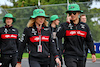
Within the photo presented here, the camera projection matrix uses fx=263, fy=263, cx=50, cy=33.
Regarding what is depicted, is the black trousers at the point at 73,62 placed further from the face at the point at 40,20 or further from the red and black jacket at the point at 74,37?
the face at the point at 40,20

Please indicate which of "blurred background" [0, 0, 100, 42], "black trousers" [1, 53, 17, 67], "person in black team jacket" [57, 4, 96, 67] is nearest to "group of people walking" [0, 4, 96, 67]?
"person in black team jacket" [57, 4, 96, 67]

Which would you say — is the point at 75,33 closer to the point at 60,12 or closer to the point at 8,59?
the point at 8,59

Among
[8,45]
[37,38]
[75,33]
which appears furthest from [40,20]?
[8,45]

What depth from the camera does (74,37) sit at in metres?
5.52

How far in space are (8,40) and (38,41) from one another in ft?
8.24

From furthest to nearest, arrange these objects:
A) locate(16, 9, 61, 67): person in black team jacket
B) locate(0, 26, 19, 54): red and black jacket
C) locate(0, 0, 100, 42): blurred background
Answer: locate(0, 0, 100, 42): blurred background
locate(0, 26, 19, 54): red and black jacket
locate(16, 9, 61, 67): person in black team jacket

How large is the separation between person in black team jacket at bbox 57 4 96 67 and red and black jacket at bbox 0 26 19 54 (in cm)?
222

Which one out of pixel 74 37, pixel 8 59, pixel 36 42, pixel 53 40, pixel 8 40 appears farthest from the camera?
pixel 8 40

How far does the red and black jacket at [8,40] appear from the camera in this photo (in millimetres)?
7367

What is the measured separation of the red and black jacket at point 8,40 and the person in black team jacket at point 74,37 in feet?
7.28

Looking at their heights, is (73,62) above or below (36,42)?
below

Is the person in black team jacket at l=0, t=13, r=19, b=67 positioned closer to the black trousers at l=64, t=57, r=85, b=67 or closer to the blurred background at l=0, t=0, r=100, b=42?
the black trousers at l=64, t=57, r=85, b=67

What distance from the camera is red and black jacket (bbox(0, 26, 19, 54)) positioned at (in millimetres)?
7367

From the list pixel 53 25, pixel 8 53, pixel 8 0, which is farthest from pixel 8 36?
pixel 8 0
